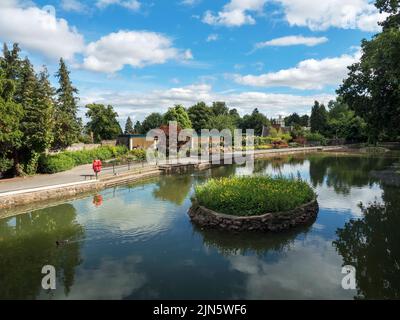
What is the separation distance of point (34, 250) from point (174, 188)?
12620mm

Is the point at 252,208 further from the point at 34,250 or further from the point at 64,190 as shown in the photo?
the point at 64,190

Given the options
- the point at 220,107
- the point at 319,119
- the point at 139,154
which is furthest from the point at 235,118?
the point at 139,154

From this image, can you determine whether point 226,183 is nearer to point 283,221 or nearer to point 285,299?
point 283,221

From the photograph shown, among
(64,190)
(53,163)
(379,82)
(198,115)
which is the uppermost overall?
(198,115)

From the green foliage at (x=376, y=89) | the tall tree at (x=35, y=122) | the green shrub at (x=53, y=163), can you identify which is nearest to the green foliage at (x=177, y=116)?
the green shrub at (x=53, y=163)

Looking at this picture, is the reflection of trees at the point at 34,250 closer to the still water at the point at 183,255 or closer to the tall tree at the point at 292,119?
the still water at the point at 183,255

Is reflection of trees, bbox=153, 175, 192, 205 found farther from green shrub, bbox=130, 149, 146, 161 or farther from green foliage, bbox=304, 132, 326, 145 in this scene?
green foliage, bbox=304, 132, 326, 145

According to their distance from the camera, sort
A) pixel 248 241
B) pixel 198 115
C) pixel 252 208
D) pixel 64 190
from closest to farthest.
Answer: pixel 248 241, pixel 252 208, pixel 64 190, pixel 198 115

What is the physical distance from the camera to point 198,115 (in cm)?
7100

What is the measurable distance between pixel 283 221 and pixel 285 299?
5732mm

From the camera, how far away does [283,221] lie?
1363 centimetres

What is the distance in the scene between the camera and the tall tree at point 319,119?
82.9m

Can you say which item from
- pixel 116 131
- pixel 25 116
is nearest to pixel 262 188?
pixel 25 116

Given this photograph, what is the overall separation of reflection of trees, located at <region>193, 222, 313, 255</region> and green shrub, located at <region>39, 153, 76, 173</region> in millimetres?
16877
